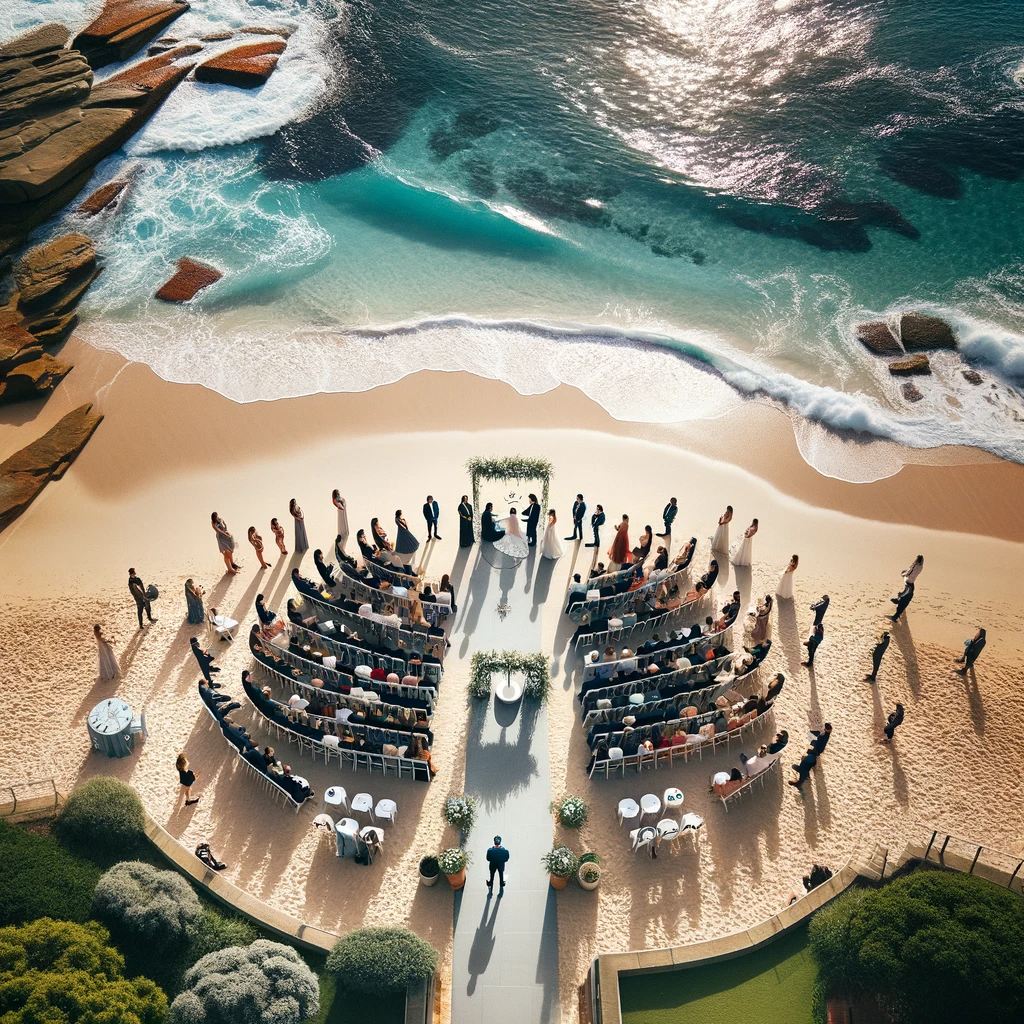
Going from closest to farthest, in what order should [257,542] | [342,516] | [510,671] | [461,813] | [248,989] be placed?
[248,989]
[461,813]
[510,671]
[257,542]
[342,516]

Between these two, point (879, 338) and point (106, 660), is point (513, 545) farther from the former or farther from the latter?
point (879, 338)

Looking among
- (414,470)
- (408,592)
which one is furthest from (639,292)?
(408,592)

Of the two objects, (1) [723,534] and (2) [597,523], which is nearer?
(2) [597,523]

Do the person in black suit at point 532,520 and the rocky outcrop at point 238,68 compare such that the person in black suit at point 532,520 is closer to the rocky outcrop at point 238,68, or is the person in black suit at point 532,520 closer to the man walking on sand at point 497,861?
the man walking on sand at point 497,861

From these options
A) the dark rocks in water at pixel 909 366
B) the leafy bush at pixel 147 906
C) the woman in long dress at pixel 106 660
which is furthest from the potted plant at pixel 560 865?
the dark rocks in water at pixel 909 366

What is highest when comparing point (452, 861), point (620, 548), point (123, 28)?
point (123, 28)

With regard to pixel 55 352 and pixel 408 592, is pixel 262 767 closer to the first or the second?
pixel 408 592

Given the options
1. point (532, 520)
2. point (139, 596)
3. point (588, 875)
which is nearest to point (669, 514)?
point (532, 520)
